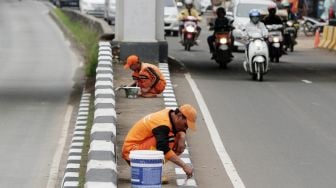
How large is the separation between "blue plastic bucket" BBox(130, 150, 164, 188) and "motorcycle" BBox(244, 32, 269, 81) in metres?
13.2

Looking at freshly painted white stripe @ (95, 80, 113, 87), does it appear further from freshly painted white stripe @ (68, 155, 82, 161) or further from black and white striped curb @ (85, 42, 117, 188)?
freshly painted white stripe @ (68, 155, 82, 161)

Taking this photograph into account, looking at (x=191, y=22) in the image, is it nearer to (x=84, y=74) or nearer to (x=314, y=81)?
(x=84, y=74)

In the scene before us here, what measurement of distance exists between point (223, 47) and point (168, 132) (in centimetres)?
1593

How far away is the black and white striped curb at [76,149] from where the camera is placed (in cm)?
1250

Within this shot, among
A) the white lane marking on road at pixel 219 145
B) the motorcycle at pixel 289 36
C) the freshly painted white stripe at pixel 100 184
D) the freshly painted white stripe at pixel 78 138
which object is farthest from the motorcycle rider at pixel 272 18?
the freshly painted white stripe at pixel 100 184

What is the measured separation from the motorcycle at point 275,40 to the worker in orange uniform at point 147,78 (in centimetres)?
1187

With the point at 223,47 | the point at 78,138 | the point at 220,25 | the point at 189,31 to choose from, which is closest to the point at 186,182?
the point at 78,138

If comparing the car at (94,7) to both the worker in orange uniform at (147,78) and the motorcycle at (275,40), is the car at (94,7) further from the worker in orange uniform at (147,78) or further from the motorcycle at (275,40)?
the worker in orange uniform at (147,78)

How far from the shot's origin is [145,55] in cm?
2512

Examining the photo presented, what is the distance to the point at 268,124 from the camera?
55.1ft

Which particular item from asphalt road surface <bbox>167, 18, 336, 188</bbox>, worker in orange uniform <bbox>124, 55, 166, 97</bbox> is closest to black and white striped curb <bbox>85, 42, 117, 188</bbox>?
worker in orange uniform <bbox>124, 55, 166, 97</bbox>

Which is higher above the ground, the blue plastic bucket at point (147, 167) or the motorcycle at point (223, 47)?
the blue plastic bucket at point (147, 167)

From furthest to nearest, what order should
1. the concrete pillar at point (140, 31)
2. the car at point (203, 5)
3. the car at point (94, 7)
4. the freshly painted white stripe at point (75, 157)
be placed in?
the car at point (203, 5) → the car at point (94, 7) → the concrete pillar at point (140, 31) → the freshly painted white stripe at point (75, 157)

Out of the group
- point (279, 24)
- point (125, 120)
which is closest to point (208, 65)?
point (279, 24)
